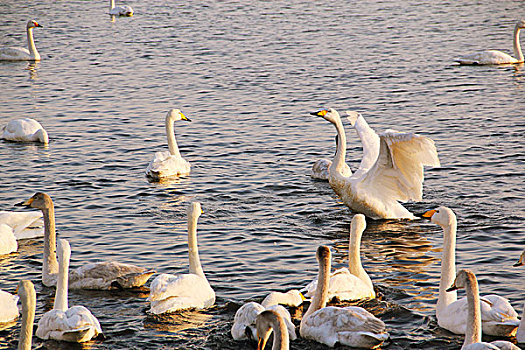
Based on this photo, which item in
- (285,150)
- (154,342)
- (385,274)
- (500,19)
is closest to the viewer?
(154,342)

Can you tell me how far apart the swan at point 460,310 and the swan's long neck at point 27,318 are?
393 cm

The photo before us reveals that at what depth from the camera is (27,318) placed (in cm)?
709

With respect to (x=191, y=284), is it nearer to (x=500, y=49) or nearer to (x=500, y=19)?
(x=500, y=49)

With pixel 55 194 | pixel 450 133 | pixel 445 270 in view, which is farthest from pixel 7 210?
pixel 450 133

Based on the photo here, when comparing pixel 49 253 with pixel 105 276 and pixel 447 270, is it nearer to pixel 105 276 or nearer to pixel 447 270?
pixel 105 276

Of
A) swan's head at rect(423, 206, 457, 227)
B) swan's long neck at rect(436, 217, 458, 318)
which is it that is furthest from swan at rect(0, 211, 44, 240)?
swan's long neck at rect(436, 217, 458, 318)

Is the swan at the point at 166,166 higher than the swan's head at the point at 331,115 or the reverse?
the reverse

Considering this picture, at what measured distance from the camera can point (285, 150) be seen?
16.2 metres

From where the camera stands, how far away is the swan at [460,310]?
26.3 feet

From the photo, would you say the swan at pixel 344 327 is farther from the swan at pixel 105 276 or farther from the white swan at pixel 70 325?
the swan at pixel 105 276

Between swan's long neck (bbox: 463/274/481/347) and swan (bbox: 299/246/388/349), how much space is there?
82 cm

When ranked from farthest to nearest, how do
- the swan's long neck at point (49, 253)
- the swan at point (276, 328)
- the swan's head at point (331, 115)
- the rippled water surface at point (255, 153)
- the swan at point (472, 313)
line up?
the swan's head at point (331, 115) → the swan's long neck at point (49, 253) → the rippled water surface at point (255, 153) → the swan at point (472, 313) → the swan at point (276, 328)

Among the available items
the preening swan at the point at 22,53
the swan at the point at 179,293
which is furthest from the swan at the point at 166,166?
the preening swan at the point at 22,53

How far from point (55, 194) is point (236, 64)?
40.4 feet
